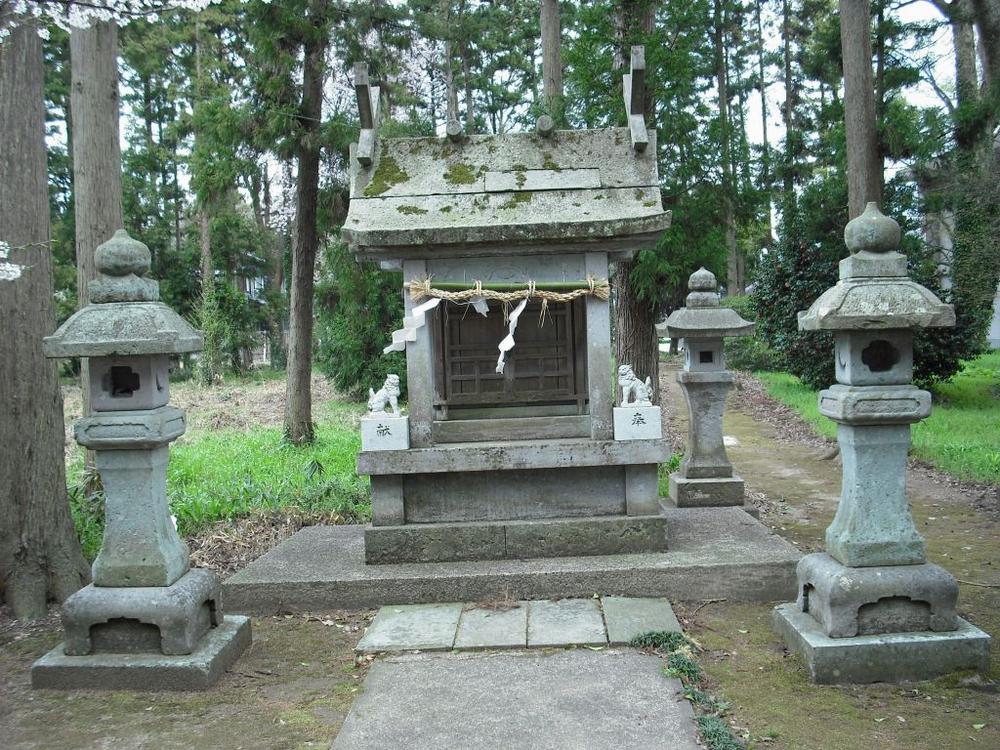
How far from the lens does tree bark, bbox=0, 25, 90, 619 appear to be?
5398 mm

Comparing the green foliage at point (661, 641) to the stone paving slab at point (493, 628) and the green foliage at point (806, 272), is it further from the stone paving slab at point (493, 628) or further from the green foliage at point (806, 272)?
the green foliage at point (806, 272)

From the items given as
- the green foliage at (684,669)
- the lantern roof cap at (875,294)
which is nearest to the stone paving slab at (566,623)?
the green foliage at (684,669)

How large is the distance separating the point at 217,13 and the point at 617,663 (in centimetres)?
1566

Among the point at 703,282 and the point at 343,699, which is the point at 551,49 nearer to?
the point at 703,282

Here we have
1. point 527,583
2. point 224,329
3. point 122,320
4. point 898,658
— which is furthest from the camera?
point 224,329

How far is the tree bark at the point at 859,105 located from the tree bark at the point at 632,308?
2826mm

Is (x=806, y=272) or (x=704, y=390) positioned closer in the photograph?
(x=704, y=390)

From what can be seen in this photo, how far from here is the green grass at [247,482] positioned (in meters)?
7.65

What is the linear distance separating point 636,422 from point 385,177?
9.76ft

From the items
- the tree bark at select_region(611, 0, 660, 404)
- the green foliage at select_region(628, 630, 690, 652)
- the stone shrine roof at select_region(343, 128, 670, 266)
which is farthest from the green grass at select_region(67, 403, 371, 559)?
the tree bark at select_region(611, 0, 660, 404)

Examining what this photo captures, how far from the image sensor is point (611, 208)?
612 centimetres

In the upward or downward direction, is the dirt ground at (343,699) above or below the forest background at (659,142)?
below

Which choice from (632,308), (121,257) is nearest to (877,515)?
(121,257)

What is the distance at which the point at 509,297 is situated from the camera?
610 cm
